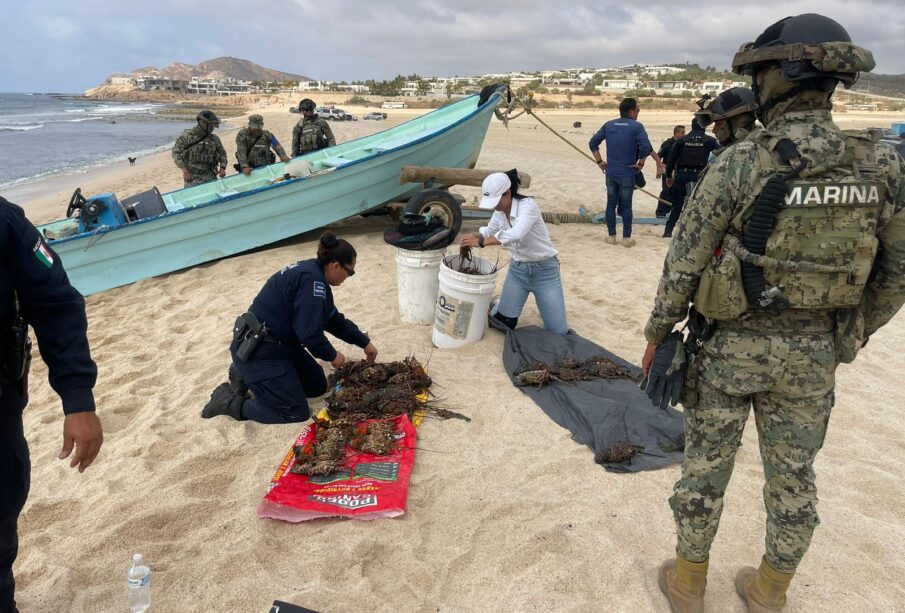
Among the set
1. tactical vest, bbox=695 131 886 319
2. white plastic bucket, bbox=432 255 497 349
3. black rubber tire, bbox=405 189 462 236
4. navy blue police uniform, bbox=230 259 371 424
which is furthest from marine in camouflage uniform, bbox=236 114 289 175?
tactical vest, bbox=695 131 886 319

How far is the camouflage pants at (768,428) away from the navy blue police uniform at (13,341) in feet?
7.16

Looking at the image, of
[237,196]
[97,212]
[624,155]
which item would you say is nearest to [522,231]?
→ [624,155]

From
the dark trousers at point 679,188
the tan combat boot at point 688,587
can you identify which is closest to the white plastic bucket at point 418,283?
the tan combat boot at point 688,587

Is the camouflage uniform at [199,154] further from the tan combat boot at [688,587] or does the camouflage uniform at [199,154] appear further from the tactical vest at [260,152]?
the tan combat boot at [688,587]

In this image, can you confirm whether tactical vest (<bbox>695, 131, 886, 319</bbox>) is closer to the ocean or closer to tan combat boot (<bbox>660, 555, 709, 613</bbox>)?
tan combat boot (<bbox>660, 555, 709, 613</bbox>)

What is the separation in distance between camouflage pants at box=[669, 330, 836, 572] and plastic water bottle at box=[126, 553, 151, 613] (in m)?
2.17

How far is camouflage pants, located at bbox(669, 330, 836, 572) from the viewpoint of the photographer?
1935 millimetres

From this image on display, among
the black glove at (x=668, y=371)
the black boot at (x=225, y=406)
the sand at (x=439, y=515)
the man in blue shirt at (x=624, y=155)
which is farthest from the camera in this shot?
the man in blue shirt at (x=624, y=155)

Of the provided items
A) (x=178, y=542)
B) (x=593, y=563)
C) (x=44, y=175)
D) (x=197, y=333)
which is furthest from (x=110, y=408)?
(x=44, y=175)

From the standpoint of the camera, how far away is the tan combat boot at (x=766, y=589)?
220 cm

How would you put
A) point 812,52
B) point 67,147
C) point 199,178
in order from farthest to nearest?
point 67,147, point 199,178, point 812,52

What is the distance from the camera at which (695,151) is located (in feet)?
24.4

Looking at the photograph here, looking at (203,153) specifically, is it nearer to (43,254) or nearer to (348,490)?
(348,490)

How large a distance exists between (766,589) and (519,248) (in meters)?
3.05
